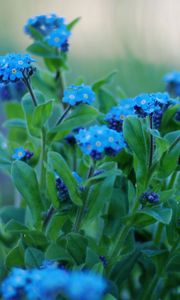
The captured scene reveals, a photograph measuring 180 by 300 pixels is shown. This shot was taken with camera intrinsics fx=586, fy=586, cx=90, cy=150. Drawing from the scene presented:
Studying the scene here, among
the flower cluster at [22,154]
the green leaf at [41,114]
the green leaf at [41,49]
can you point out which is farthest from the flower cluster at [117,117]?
the green leaf at [41,49]

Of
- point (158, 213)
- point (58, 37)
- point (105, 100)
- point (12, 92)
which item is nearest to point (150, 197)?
point (158, 213)

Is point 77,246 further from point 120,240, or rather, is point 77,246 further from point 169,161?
point 169,161

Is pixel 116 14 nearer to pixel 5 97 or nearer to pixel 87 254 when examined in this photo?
pixel 5 97

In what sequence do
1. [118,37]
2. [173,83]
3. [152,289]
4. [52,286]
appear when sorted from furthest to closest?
[118,37]
[173,83]
[152,289]
[52,286]

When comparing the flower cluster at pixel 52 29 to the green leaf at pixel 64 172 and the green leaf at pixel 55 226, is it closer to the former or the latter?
the green leaf at pixel 64 172

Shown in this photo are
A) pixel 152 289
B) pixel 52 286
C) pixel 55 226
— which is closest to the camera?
pixel 52 286

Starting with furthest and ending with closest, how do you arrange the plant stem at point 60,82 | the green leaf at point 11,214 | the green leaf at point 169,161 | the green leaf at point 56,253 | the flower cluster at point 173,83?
the flower cluster at point 173,83 → the plant stem at point 60,82 → the green leaf at point 11,214 → the green leaf at point 169,161 → the green leaf at point 56,253

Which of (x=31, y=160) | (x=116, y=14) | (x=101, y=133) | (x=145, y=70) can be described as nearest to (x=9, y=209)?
(x=31, y=160)
